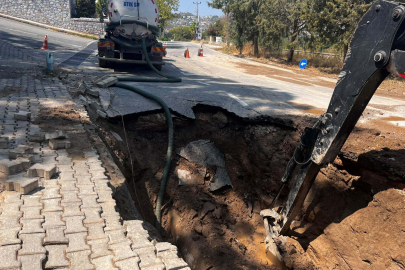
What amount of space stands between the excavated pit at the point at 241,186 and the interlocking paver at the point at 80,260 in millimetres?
2562

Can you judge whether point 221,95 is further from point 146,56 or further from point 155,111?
point 146,56

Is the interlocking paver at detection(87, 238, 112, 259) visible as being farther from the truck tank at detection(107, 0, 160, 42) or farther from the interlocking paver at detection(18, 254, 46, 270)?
Result: the truck tank at detection(107, 0, 160, 42)

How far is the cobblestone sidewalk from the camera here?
2.20 metres

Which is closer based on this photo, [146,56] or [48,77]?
[48,77]

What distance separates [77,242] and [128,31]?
336 inches

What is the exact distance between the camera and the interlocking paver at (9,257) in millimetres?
2020

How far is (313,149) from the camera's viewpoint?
3.30m

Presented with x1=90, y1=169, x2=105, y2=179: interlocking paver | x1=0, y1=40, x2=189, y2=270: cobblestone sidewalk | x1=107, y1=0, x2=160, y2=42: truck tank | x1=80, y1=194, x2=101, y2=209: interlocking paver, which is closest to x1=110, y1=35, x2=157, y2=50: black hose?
x1=107, y1=0, x2=160, y2=42: truck tank

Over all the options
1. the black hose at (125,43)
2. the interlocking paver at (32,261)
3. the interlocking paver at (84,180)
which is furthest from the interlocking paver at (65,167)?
the black hose at (125,43)

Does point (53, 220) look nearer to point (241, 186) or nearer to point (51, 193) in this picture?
point (51, 193)

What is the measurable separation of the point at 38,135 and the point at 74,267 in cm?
247

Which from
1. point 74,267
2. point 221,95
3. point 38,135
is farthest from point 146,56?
point 74,267

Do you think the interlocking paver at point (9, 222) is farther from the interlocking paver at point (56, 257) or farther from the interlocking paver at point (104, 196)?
the interlocking paver at point (104, 196)

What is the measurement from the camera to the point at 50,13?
2678 cm
